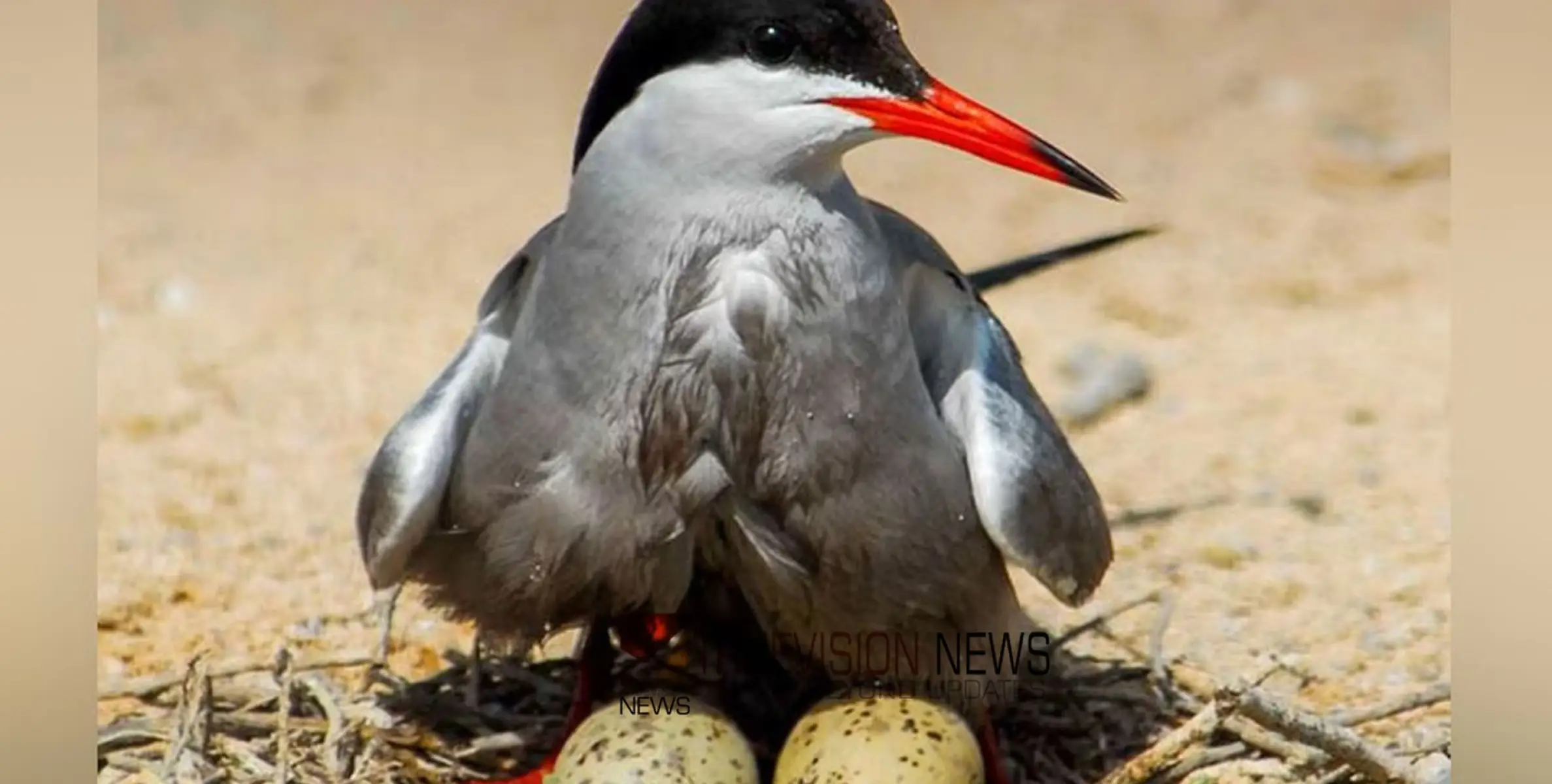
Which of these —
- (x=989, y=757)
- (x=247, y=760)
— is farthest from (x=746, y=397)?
(x=247, y=760)

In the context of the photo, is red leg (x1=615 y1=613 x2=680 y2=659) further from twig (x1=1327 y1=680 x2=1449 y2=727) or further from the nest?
twig (x1=1327 y1=680 x2=1449 y2=727)

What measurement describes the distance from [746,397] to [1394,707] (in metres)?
0.99

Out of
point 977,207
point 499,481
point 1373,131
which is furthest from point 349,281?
point 1373,131

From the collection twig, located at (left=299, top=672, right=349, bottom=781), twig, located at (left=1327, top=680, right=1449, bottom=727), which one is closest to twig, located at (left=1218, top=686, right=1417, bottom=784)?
twig, located at (left=1327, top=680, right=1449, bottom=727)

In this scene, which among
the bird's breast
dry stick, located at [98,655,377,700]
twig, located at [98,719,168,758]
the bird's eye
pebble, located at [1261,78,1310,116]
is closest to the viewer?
the bird's eye

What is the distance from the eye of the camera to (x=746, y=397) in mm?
2391

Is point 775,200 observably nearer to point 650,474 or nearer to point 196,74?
point 650,474

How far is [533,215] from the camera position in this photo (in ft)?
13.4

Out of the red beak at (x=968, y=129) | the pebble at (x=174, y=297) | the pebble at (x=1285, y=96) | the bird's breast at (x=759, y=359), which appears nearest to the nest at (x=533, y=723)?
the bird's breast at (x=759, y=359)

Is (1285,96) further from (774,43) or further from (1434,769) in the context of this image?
(774,43)

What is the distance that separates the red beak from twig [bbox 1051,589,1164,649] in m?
0.88

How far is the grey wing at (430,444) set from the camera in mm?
2562

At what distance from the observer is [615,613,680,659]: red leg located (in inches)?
104

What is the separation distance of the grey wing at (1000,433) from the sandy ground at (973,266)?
56cm
